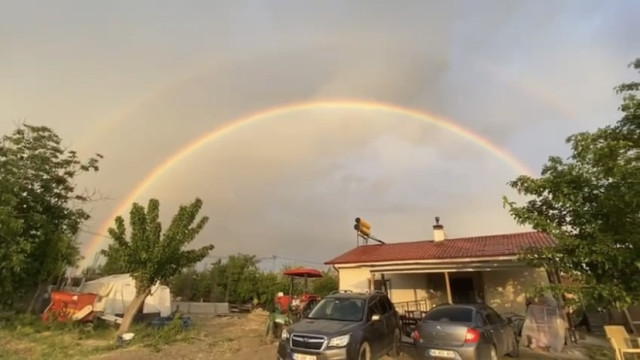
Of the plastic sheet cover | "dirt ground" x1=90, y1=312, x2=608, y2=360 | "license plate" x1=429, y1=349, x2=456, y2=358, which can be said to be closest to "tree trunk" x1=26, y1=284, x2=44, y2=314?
"dirt ground" x1=90, y1=312, x2=608, y2=360

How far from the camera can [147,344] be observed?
13.6 meters

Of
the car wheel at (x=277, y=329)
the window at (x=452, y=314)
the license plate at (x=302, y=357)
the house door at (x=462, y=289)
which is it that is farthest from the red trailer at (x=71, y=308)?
the house door at (x=462, y=289)

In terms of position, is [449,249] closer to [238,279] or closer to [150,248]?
[150,248]

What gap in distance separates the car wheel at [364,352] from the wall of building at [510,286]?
10.8m

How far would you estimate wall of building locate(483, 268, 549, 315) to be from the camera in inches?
661

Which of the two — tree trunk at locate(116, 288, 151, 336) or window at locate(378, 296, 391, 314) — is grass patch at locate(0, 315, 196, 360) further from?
window at locate(378, 296, 391, 314)

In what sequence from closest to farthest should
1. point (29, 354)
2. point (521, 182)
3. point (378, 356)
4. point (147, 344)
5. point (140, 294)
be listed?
point (378, 356)
point (521, 182)
point (29, 354)
point (147, 344)
point (140, 294)

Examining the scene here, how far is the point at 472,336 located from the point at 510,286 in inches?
392

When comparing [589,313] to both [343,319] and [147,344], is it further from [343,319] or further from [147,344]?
[147,344]

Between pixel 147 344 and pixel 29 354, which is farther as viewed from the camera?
pixel 147 344

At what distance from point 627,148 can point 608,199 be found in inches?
48.6

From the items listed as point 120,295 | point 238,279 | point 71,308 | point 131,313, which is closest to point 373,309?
point 131,313

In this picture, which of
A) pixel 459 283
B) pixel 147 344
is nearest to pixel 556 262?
→ pixel 459 283

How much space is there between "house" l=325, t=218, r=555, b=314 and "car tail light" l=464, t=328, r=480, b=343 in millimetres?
6713
